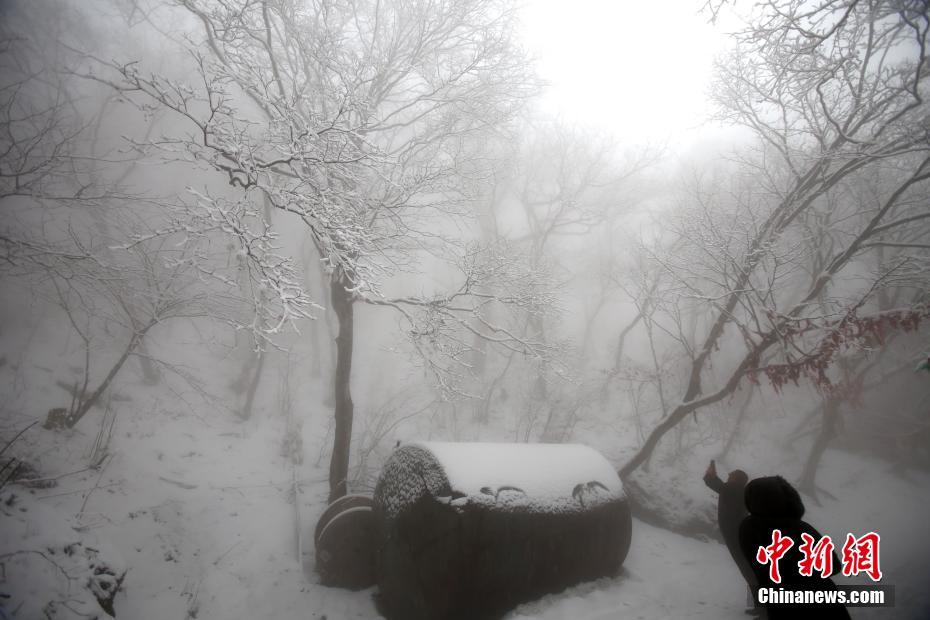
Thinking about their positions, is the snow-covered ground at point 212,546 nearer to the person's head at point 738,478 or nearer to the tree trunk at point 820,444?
the tree trunk at point 820,444

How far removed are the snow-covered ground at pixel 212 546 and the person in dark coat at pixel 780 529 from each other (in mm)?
2024

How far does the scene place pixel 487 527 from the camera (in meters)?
4.33

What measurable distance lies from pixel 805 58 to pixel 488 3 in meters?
6.40

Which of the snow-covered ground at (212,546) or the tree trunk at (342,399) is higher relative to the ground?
the tree trunk at (342,399)

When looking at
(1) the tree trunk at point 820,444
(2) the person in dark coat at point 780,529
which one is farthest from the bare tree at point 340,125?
(1) the tree trunk at point 820,444

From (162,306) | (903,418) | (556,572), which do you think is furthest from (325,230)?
(903,418)

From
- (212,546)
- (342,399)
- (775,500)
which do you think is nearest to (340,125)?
(342,399)

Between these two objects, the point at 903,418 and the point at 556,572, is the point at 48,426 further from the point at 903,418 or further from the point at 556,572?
the point at 903,418

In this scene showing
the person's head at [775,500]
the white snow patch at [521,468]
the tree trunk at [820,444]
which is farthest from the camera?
the tree trunk at [820,444]

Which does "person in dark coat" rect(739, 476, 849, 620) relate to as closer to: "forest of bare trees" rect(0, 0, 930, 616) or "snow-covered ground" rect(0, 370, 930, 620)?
"snow-covered ground" rect(0, 370, 930, 620)

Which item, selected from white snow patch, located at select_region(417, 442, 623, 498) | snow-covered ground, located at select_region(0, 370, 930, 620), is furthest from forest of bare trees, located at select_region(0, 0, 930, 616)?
white snow patch, located at select_region(417, 442, 623, 498)

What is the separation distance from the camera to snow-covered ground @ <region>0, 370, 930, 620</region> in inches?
167

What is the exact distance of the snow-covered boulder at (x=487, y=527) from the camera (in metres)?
4.32

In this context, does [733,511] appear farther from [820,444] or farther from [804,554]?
[820,444]
